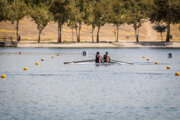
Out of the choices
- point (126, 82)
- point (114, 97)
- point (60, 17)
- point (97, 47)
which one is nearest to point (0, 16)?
point (60, 17)

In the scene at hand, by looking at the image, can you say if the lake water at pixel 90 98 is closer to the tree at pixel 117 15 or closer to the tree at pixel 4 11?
the tree at pixel 4 11

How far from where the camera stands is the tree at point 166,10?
148875 mm

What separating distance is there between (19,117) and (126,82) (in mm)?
19986

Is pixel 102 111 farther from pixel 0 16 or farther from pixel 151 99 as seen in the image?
pixel 0 16

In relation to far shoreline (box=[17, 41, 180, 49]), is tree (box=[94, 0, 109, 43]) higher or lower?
higher

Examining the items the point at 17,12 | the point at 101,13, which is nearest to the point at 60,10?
the point at 17,12

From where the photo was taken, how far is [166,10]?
15062 cm

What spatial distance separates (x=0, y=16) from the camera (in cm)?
13812

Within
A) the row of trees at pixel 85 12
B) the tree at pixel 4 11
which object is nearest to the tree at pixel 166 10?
the row of trees at pixel 85 12

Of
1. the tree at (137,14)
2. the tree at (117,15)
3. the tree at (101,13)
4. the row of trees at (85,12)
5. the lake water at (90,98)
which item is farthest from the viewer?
the tree at (117,15)

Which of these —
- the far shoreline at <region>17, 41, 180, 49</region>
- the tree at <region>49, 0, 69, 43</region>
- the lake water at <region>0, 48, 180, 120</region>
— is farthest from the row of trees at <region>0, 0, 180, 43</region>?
the lake water at <region>0, 48, 180, 120</region>

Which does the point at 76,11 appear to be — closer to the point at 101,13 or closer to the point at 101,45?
the point at 101,13

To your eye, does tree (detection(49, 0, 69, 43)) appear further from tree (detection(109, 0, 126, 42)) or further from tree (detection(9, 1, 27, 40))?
tree (detection(109, 0, 126, 42))

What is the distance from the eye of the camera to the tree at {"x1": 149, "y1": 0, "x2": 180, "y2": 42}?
14888cm
